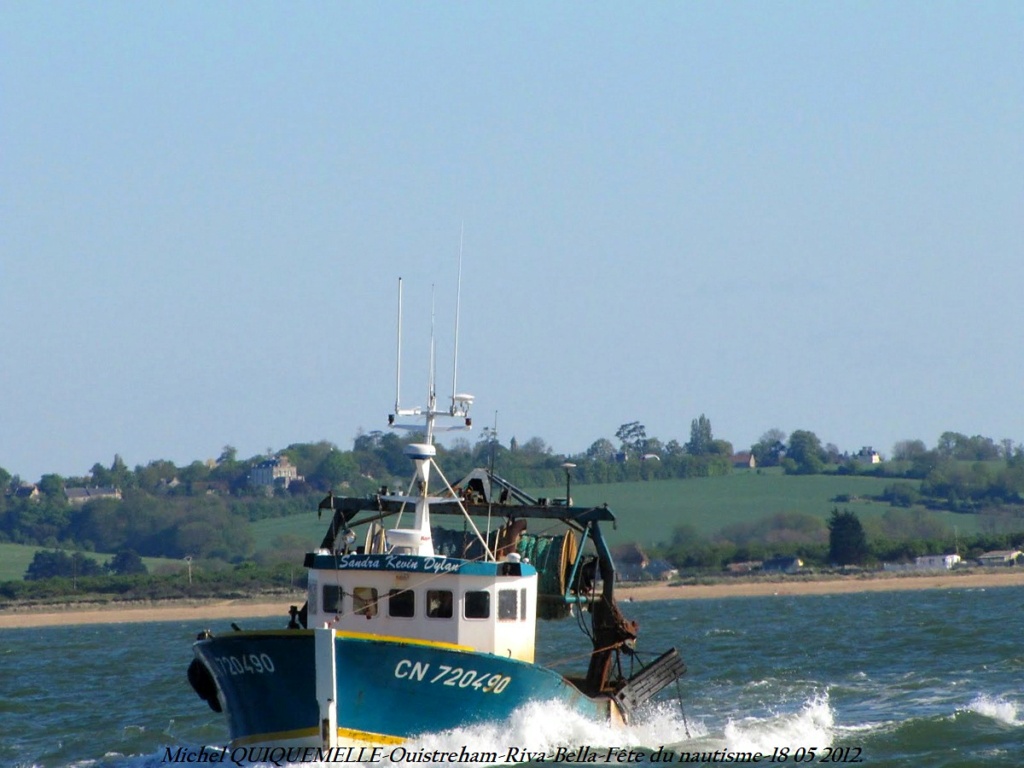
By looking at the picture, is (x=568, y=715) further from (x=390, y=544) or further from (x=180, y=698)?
(x=180, y=698)

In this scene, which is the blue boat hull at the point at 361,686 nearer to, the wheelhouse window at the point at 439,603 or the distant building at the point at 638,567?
the wheelhouse window at the point at 439,603

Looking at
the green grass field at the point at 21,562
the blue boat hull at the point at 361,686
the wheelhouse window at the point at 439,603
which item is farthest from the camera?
the green grass field at the point at 21,562

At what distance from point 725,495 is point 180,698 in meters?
128

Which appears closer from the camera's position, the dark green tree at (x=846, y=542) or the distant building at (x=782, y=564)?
the distant building at (x=782, y=564)

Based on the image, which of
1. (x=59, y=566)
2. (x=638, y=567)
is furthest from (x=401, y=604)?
(x=59, y=566)

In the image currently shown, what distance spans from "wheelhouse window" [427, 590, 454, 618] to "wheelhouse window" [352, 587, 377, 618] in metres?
0.92

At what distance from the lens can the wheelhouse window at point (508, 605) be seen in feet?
100

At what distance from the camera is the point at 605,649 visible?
35.0 meters

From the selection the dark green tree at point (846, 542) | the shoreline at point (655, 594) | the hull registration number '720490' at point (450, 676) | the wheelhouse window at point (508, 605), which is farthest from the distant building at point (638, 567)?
the hull registration number '720490' at point (450, 676)

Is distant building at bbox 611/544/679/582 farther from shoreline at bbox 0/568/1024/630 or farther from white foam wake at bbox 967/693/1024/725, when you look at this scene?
white foam wake at bbox 967/693/1024/725

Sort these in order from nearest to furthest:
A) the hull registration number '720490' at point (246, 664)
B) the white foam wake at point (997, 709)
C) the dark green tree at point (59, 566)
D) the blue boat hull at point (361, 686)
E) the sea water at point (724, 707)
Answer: the blue boat hull at point (361, 686), the hull registration number '720490' at point (246, 664), the sea water at point (724, 707), the white foam wake at point (997, 709), the dark green tree at point (59, 566)

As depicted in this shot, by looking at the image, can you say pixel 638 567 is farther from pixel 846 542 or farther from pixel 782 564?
pixel 846 542

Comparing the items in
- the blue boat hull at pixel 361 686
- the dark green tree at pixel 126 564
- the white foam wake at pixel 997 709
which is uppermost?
the dark green tree at pixel 126 564

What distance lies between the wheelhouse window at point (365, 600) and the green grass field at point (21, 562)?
Result: 13338 cm
